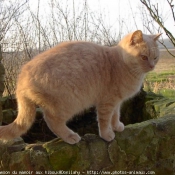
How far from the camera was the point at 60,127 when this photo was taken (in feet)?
6.10

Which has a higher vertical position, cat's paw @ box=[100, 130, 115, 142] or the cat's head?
the cat's head

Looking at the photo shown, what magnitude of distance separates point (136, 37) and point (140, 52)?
11 cm

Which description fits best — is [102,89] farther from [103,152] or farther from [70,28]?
[70,28]

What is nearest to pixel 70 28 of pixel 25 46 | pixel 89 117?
pixel 25 46

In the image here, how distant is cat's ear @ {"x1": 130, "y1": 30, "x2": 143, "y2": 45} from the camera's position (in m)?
1.94

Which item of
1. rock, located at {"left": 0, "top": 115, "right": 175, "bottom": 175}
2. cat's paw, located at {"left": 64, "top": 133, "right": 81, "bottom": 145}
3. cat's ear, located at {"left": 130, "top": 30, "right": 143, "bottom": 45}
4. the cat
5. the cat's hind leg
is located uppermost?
cat's ear, located at {"left": 130, "top": 30, "right": 143, "bottom": 45}

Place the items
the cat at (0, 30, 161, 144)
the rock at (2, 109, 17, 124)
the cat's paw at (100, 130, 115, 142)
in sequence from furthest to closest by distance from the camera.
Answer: the rock at (2, 109, 17, 124), the cat's paw at (100, 130, 115, 142), the cat at (0, 30, 161, 144)

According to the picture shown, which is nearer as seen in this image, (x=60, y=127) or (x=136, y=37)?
A: (x=60, y=127)

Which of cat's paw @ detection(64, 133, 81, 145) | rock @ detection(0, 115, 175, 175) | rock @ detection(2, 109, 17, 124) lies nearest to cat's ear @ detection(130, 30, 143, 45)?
rock @ detection(0, 115, 175, 175)


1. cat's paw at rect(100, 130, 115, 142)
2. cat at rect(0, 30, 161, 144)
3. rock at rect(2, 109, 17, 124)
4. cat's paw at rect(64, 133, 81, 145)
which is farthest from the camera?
rock at rect(2, 109, 17, 124)

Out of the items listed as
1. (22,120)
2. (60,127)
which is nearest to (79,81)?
(60,127)

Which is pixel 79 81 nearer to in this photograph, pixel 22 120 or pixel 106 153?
pixel 22 120

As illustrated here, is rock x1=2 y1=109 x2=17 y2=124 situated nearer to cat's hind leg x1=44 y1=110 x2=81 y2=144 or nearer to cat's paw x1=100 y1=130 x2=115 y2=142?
cat's hind leg x1=44 y1=110 x2=81 y2=144

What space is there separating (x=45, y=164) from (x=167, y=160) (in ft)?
3.28
